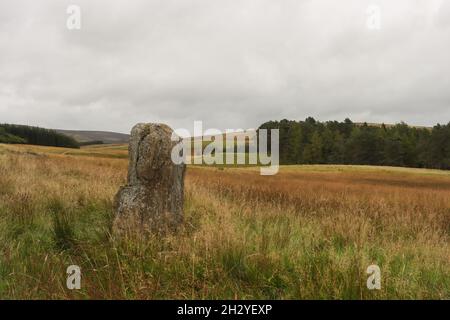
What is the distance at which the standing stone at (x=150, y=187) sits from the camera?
18.2 ft

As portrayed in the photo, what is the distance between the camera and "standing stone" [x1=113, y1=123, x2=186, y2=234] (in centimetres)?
555

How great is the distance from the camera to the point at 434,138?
67188 mm

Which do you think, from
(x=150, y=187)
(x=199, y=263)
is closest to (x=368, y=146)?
(x=150, y=187)

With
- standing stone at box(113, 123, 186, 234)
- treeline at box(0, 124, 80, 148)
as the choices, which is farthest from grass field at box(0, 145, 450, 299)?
treeline at box(0, 124, 80, 148)

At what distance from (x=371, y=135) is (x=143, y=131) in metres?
74.5

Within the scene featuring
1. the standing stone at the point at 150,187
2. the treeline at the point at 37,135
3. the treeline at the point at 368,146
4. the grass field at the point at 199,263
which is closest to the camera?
the grass field at the point at 199,263

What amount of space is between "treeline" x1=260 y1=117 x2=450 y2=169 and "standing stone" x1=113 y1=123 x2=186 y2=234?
7124 centimetres

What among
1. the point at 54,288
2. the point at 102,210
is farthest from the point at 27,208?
the point at 54,288

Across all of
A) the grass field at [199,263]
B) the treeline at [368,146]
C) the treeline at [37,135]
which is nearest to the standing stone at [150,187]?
the grass field at [199,263]

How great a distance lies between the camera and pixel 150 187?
18.8ft

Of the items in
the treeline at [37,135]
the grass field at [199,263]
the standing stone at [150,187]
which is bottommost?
the grass field at [199,263]

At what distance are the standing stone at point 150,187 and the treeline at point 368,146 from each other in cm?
7124

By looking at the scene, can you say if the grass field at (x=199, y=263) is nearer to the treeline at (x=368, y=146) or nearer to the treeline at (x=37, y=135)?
the treeline at (x=368, y=146)
